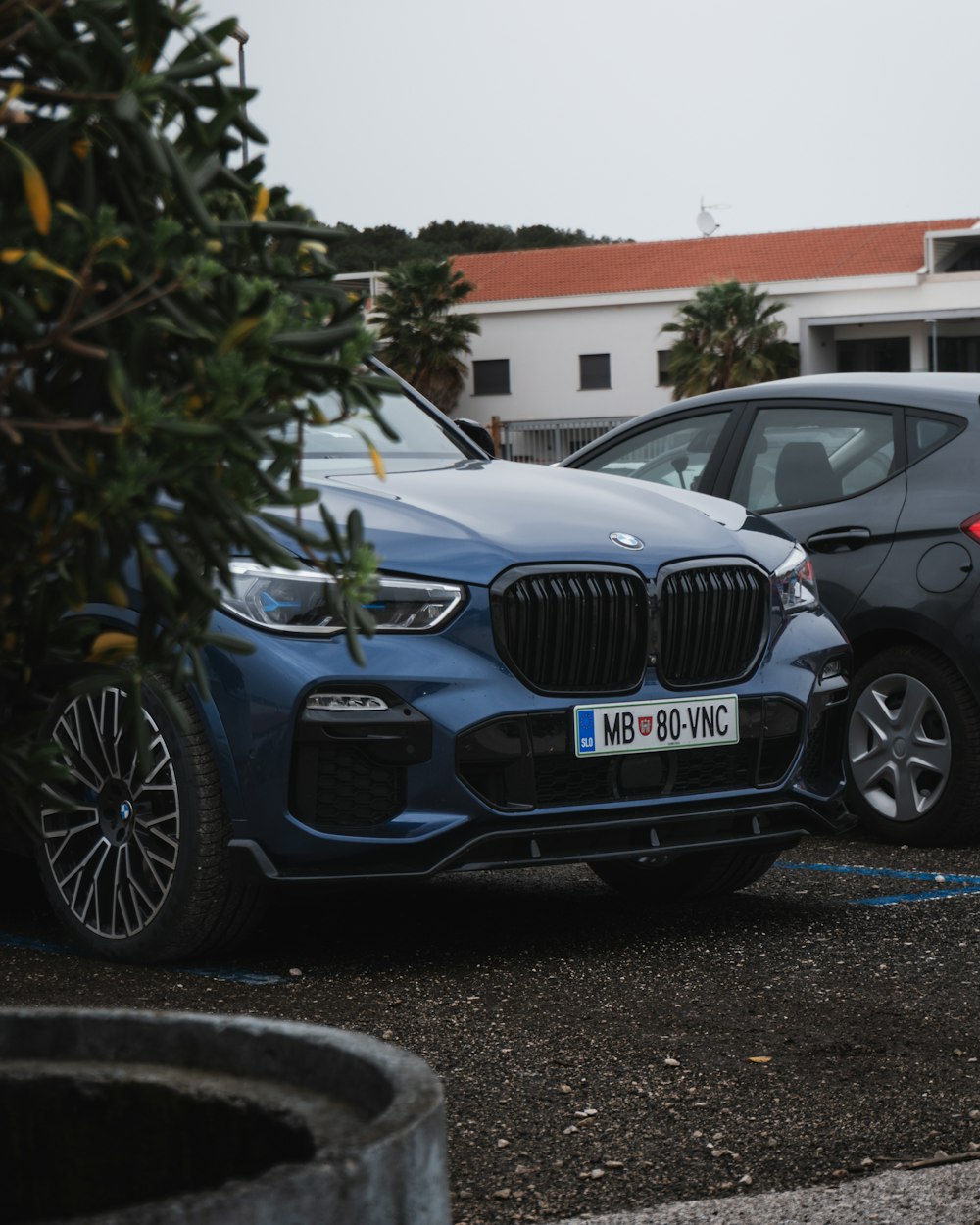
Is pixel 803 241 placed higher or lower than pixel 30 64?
higher

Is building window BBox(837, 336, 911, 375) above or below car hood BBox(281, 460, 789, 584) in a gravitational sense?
above

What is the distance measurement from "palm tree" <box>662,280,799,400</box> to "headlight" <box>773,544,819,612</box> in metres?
51.0

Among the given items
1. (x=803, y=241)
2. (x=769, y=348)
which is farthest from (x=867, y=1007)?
(x=803, y=241)

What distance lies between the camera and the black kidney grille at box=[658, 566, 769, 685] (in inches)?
203

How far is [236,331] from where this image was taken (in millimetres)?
1571

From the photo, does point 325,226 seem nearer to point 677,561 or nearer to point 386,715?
point 386,715

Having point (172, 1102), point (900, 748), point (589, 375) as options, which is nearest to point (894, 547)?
point (900, 748)

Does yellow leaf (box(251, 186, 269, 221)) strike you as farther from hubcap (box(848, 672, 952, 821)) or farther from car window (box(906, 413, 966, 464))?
car window (box(906, 413, 966, 464))

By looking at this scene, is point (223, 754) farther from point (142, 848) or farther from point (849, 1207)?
point (849, 1207)

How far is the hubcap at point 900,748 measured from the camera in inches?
275

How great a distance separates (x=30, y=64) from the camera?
5.27ft

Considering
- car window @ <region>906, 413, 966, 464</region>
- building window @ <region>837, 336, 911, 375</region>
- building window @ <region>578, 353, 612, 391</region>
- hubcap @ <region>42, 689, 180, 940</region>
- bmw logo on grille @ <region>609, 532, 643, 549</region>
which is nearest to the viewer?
hubcap @ <region>42, 689, 180, 940</region>

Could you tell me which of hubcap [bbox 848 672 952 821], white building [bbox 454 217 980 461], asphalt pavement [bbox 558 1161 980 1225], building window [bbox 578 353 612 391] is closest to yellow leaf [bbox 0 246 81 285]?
asphalt pavement [bbox 558 1161 980 1225]

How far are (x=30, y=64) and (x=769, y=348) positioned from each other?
186 feet
